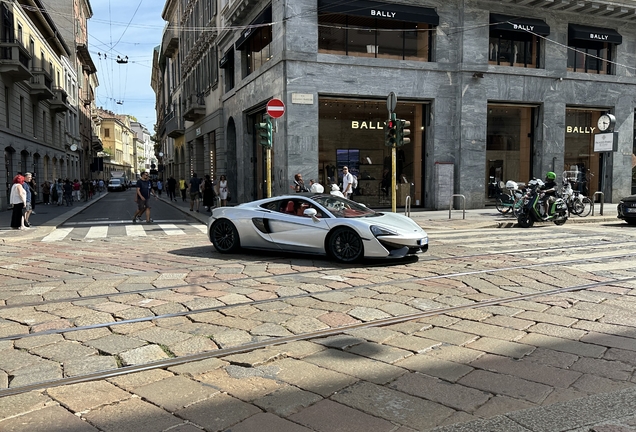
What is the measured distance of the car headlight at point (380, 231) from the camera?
780 centimetres

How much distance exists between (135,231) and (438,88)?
1205 centimetres

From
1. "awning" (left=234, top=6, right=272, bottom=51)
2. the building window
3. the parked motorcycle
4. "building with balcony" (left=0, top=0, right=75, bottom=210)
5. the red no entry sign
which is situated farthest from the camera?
"building with balcony" (left=0, top=0, right=75, bottom=210)

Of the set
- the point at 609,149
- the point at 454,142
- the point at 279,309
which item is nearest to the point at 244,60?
the point at 454,142

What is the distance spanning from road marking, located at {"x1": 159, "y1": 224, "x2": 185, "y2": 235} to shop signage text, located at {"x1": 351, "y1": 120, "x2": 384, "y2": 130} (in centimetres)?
767

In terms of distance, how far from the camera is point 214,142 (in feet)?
95.0

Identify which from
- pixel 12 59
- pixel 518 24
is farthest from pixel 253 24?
pixel 12 59

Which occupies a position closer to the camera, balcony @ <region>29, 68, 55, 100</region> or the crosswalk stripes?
the crosswalk stripes

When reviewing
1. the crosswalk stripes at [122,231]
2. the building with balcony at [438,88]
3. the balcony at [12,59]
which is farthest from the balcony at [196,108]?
the crosswalk stripes at [122,231]

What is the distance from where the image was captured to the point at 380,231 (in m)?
7.82

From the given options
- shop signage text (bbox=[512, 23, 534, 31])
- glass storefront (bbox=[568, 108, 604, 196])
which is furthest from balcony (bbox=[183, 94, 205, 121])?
glass storefront (bbox=[568, 108, 604, 196])

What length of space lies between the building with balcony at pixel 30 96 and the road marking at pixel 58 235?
10.2 meters

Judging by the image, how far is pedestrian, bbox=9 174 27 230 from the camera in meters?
14.1

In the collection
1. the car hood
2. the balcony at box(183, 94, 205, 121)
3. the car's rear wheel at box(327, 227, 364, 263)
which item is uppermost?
the balcony at box(183, 94, 205, 121)

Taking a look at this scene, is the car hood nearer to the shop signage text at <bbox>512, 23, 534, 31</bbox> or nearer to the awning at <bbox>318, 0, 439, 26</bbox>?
the awning at <bbox>318, 0, 439, 26</bbox>
